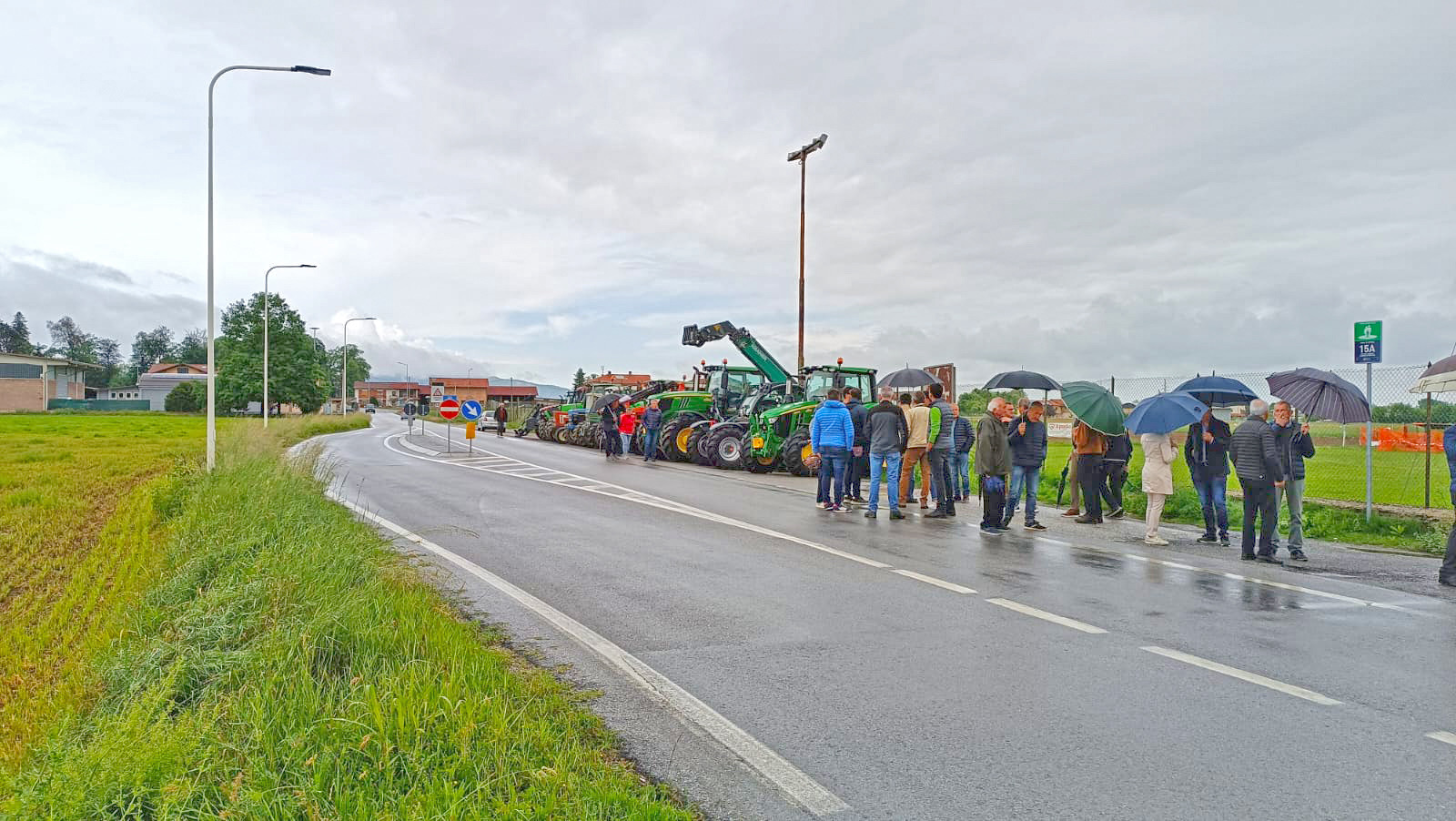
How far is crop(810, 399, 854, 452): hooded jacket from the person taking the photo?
505 inches

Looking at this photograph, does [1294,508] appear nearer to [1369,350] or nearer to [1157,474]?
[1157,474]

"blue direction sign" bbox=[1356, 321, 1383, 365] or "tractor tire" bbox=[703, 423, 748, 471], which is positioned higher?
"blue direction sign" bbox=[1356, 321, 1383, 365]

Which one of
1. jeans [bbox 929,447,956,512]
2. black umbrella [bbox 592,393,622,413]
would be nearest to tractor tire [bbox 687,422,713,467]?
black umbrella [bbox 592,393,622,413]

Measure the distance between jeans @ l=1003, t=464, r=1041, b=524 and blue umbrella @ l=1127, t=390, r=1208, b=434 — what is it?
1609 millimetres

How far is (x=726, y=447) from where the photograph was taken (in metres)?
21.2

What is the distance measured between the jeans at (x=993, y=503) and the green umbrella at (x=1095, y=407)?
4.73 ft

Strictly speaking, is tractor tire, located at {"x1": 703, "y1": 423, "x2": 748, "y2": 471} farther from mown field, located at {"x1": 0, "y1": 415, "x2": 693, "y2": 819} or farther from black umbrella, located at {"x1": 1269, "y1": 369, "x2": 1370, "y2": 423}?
mown field, located at {"x1": 0, "y1": 415, "x2": 693, "y2": 819}

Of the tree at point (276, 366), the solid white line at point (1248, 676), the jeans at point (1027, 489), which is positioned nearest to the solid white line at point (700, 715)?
the solid white line at point (1248, 676)

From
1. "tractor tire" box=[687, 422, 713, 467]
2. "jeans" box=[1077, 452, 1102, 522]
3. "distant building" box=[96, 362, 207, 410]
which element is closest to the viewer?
"jeans" box=[1077, 452, 1102, 522]

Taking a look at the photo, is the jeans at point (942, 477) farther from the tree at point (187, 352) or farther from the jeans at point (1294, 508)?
the tree at point (187, 352)

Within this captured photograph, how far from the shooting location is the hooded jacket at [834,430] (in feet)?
42.1

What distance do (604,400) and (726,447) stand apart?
10.4 m

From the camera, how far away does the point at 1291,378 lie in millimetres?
11617

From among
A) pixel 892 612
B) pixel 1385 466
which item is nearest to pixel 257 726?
pixel 892 612
